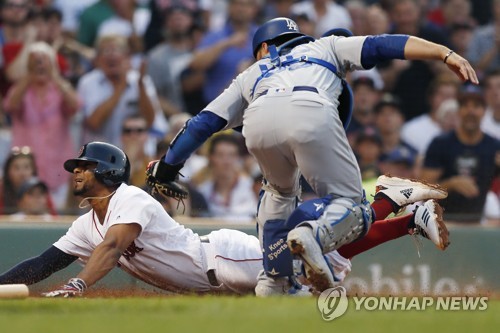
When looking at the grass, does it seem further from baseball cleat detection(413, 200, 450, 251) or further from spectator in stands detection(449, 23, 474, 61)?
spectator in stands detection(449, 23, 474, 61)

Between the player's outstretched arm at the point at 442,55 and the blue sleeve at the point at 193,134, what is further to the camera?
the blue sleeve at the point at 193,134

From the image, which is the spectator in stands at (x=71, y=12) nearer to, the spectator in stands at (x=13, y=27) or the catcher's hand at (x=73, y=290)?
the spectator in stands at (x=13, y=27)

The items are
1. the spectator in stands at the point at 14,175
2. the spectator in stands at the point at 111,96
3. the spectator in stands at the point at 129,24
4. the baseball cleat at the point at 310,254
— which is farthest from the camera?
the spectator in stands at the point at 129,24

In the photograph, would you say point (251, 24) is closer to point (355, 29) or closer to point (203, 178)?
point (355, 29)

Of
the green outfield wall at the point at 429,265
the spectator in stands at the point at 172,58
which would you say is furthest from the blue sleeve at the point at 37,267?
the spectator in stands at the point at 172,58

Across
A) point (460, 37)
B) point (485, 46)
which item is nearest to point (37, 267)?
point (460, 37)

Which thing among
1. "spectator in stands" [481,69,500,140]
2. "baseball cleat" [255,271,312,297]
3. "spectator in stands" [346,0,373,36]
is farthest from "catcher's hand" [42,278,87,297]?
"spectator in stands" [346,0,373,36]
